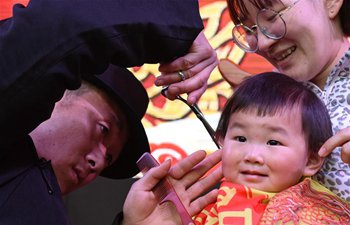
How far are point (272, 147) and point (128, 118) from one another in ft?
1.90

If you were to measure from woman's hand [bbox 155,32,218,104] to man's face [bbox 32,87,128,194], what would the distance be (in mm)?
303

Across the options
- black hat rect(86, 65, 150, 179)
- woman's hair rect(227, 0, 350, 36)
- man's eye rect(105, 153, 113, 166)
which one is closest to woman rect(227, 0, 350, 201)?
woman's hair rect(227, 0, 350, 36)

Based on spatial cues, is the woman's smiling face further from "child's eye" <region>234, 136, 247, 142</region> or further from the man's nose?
the man's nose

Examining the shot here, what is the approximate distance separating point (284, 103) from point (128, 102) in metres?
0.54

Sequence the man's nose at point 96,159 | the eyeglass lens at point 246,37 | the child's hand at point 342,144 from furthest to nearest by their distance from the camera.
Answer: the man's nose at point 96,159
the eyeglass lens at point 246,37
the child's hand at point 342,144

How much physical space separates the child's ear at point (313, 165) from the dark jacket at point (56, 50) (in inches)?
13.1

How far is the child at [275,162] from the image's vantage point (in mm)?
1130

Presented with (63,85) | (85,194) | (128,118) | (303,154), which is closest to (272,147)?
(303,154)

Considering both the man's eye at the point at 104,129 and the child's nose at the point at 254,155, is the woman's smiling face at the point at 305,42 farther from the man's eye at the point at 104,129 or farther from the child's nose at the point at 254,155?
the man's eye at the point at 104,129

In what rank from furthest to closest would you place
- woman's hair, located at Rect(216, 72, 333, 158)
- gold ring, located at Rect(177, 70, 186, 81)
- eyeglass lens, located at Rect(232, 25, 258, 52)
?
eyeglass lens, located at Rect(232, 25, 258, 52) < gold ring, located at Rect(177, 70, 186, 81) < woman's hair, located at Rect(216, 72, 333, 158)

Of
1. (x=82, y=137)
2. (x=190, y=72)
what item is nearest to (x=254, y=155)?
(x=190, y=72)

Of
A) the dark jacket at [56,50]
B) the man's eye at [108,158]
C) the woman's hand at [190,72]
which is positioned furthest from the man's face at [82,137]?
the woman's hand at [190,72]

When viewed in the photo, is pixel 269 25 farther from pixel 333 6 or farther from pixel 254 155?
pixel 254 155

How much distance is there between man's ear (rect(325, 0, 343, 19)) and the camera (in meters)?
1.34
